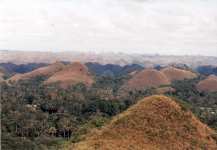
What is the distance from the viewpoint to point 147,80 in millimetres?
115750

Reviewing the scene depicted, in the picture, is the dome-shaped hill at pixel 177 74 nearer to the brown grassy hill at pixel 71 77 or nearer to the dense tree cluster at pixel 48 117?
the brown grassy hill at pixel 71 77

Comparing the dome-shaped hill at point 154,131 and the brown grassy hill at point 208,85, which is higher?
the dome-shaped hill at point 154,131

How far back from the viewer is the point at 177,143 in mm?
32500

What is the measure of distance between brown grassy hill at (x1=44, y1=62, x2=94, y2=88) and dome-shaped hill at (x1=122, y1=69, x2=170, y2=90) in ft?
36.5

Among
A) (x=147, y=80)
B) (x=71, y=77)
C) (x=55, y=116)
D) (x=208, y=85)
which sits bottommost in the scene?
(x=147, y=80)

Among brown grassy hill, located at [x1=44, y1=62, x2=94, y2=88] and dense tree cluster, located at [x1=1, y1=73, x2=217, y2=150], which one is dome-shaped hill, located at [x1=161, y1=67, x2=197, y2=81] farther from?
dense tree cluster, located at [x1=1, y1=73, x2=217, y2=150]

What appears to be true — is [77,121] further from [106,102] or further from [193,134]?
[193,134]

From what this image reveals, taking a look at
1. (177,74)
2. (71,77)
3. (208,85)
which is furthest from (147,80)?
(71,77)

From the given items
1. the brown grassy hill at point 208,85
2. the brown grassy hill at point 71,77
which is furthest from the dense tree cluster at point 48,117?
the brown grassy hill at point 208,85

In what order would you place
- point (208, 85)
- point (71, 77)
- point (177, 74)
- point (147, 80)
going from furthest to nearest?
point (177, 74) < point (147, 80) < point (71, 77) < point (208, 85)

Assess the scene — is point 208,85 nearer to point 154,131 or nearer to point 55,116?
point 55,116

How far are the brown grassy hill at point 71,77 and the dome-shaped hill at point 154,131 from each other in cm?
7035

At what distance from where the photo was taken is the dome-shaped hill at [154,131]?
31.1 meters

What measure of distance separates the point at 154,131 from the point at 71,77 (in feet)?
271
